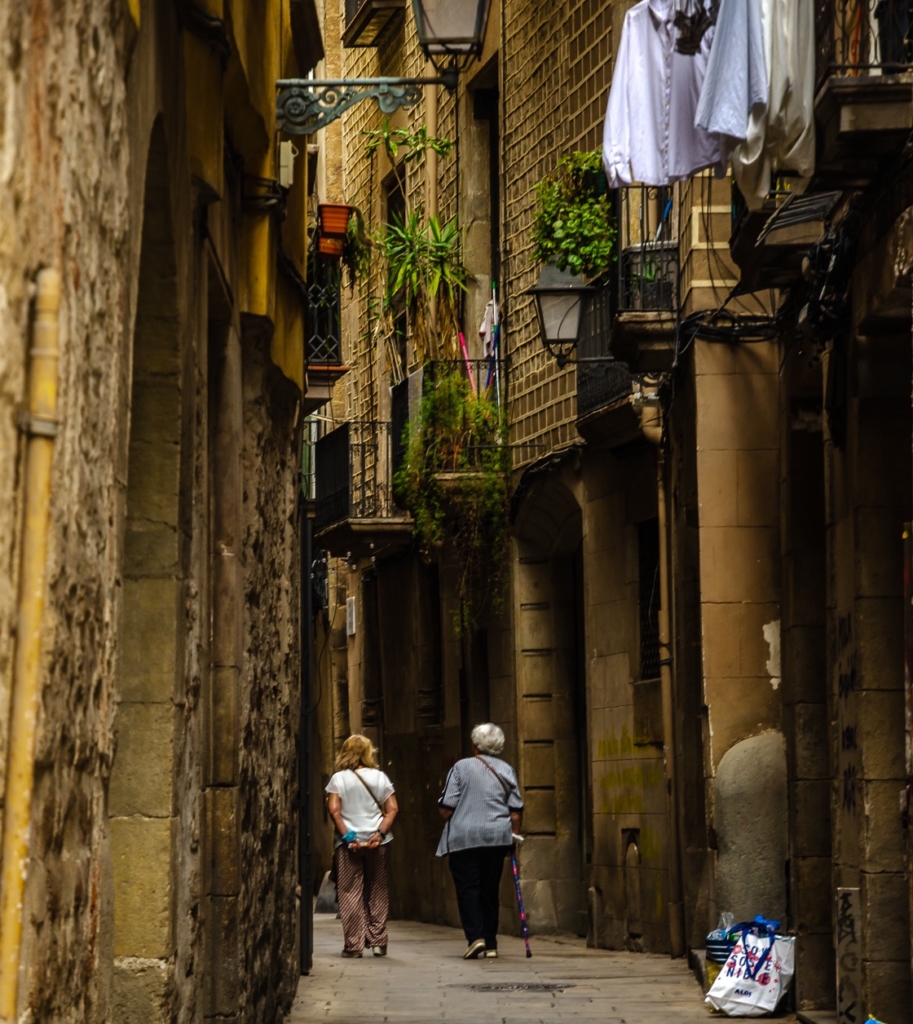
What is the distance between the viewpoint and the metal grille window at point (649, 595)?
17453 mm

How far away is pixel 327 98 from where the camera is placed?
10289 millimetres

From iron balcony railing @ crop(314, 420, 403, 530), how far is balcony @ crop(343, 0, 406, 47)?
15.1 feet

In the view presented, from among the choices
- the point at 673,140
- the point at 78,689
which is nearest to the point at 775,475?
the point at 673,140

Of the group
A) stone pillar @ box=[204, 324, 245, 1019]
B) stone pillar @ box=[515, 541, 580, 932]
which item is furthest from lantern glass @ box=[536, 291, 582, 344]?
stone pillar @ box=[204, 324, 245, 1019]

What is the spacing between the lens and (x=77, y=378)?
392cm

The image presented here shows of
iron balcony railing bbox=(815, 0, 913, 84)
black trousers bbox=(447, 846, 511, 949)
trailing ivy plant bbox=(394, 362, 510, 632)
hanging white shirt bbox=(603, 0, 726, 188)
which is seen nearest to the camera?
iron balcony railing bbox=(815, 0, 913, 84)

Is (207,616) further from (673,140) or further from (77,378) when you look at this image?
(77,378)

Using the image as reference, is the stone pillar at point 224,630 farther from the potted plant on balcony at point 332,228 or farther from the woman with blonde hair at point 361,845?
the woman with blonde hair at point 361,845

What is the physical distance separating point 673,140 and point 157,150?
17.6 ft

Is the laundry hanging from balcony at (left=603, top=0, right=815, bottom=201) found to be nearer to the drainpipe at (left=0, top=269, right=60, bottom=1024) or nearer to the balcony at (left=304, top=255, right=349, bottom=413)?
the balcony at (left=304, top=255, right=349, bottom=413)

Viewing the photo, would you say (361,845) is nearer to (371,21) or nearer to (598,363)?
(598,363)

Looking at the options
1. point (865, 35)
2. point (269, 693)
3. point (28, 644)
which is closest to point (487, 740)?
point (269, 693)

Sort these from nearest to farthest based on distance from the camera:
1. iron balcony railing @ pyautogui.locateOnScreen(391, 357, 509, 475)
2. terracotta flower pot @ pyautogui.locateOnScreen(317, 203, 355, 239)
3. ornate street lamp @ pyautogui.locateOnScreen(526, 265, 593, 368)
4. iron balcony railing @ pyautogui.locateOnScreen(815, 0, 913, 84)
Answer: iron balcony railing @ pyautogui.locateOnScreen(815, 0, 913, 84) < terracotta flower pot @ pyautogui.locateOnScreen(317, 203, 355, 239) < ornate street lamp @ pyautogui.locateOnScreen(526, 265, 593, 368) < iron balcony railing @ pyautogui.locateOnScreen(391, 357, 509, 475)

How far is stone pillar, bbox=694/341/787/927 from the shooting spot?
1398 centimetres
